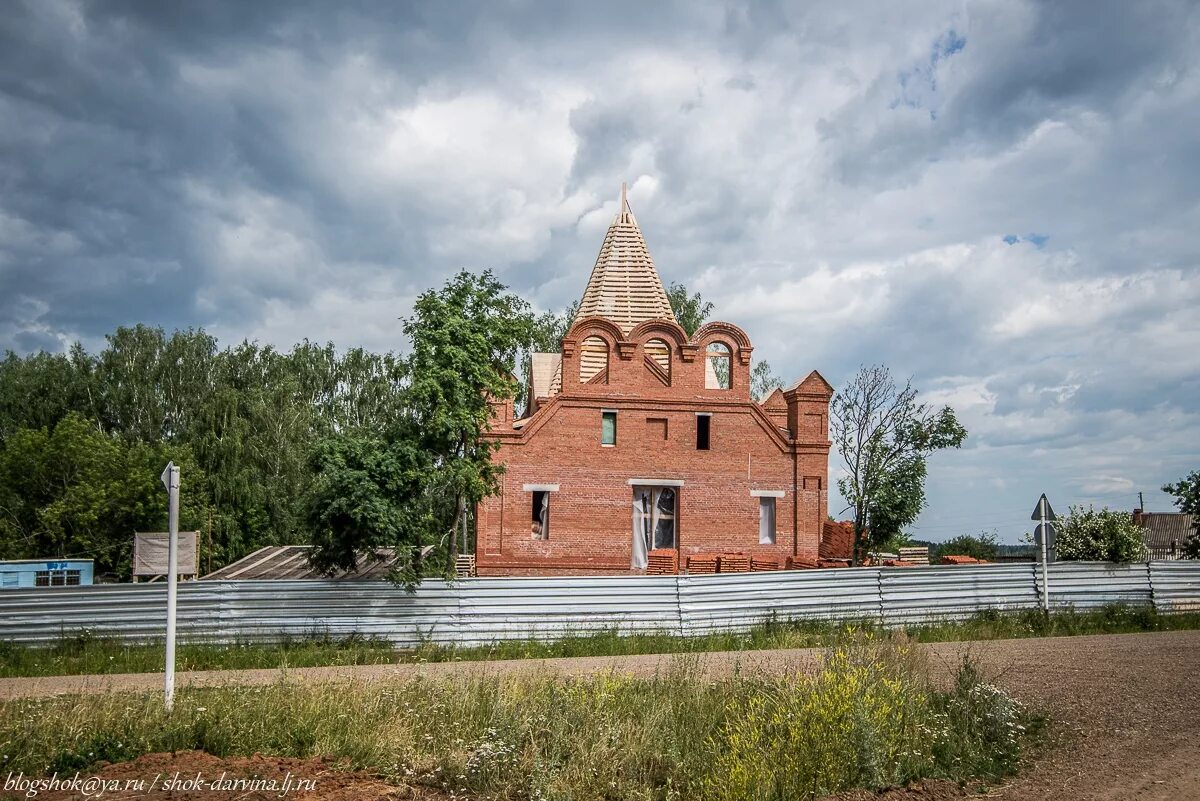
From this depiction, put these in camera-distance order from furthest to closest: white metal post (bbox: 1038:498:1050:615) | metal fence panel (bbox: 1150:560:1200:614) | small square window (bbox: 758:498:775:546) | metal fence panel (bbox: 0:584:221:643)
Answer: small square window (bbox: 758:498:775:546) → metal fence panel (bbox: 1150:560:1200:614) → white metal post (bbox: 1038:498:1050:615) → metal fence panel (bbox: 0:584:221:643)

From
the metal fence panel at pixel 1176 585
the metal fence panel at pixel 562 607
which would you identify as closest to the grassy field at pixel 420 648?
the metal fence panel at pixel 562 607

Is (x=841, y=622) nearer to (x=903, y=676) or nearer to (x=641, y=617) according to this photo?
(x=641, y=617)

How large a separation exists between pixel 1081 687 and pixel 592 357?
18.4 metres

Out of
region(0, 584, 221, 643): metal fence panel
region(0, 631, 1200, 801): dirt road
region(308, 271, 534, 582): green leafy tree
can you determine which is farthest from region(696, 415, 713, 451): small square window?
region(0, 584, 221, 643): metal fence panel

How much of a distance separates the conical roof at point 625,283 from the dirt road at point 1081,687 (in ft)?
53.5

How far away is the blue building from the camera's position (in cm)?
2769

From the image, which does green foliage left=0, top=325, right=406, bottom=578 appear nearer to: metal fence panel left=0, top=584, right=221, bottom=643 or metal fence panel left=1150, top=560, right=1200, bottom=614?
metal fence panel left=0, top=584, right=221, bottom=643

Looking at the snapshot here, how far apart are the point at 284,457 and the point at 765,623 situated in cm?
3106

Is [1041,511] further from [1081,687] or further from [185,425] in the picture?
[185,425]

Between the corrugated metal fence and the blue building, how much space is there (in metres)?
11.8

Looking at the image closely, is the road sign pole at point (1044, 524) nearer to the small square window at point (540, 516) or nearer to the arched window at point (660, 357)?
A: the arched window at point (660, 357)

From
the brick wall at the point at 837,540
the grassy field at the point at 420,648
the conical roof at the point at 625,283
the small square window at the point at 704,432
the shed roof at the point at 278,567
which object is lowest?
the grassy field at the point at 420,648

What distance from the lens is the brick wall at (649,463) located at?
26.0 meters

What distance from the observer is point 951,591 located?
20.0 m
